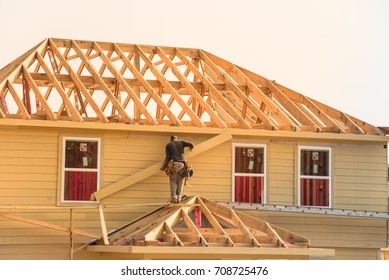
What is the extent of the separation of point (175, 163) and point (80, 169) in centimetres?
282

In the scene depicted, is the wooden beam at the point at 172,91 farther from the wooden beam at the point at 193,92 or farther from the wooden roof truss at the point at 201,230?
the wooden roof truss at the point at 201,230

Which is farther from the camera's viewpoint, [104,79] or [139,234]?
[104,79]

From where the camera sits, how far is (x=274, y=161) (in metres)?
39.6

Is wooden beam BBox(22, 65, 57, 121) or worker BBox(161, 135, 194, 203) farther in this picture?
wooden beam BBox(22, 65, 57, 121)

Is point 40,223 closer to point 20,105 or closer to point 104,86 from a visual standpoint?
point 20,105

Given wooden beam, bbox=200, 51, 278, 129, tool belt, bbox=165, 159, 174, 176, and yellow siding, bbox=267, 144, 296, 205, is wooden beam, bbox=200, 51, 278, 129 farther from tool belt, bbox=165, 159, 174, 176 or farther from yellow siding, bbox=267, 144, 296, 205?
tool belt, bbox=165, 159, 174, 176

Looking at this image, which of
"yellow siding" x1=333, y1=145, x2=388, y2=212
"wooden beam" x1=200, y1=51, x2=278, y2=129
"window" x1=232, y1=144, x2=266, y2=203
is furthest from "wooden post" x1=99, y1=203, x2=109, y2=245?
"yellow siding" x1=333, y1=145, x2=388, y2=212

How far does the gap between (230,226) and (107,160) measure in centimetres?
420

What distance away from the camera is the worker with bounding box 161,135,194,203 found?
37.3 metres

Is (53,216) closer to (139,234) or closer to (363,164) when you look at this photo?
(139,234)

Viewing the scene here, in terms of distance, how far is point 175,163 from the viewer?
122 ft

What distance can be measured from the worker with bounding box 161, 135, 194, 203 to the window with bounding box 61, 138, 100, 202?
210 centimetres

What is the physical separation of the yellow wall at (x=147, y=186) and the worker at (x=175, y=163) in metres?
0.97
